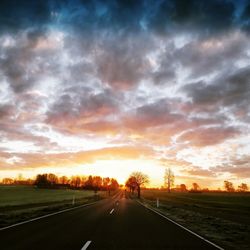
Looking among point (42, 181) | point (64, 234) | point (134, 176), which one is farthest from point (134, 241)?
point (42, 181)

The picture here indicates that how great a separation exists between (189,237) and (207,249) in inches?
94.0

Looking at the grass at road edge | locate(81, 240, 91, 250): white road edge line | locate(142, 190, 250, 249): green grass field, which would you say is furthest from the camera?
the grass at road edge

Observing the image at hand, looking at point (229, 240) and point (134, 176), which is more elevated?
point (134, 176)

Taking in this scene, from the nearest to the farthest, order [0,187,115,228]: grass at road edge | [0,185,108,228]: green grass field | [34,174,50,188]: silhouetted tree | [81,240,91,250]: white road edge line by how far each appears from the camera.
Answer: [81,240,91,250]: white road edge line → [0,187,115,228]: grass at road edge → [0,185,108,228]: green grass field → [34,174,50,188]: silhouetted tree

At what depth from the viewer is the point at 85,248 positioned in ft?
27.2

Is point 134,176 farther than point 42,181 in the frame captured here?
No

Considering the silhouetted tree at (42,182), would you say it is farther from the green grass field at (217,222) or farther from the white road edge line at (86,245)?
the white road edge line at (86,245)

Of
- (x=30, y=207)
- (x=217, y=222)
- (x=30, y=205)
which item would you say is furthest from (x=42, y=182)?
(x=217, y=222)

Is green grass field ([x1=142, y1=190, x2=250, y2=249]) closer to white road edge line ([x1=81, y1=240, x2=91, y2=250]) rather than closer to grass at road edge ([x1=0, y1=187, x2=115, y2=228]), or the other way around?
white road edge line ([x1=81, y1=240, x2=91, y2=250])

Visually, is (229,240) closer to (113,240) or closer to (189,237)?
(189,237)

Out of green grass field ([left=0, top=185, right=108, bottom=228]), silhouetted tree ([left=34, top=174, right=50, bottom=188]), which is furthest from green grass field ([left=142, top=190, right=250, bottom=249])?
silhouetted tree ([left=34, top=174, right=50, bottom=188])

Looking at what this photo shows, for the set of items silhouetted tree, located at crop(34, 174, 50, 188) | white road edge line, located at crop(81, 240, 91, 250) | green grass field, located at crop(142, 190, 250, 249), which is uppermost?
silhouetted tree, located at crop(34, 174, 50, 188)

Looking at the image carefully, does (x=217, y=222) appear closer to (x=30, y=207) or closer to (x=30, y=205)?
(x=30, y=207)

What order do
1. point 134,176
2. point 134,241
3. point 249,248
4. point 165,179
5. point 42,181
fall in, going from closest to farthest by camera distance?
point 249,248
point 134,241
point 134,176
point 165,179
point 42,181
